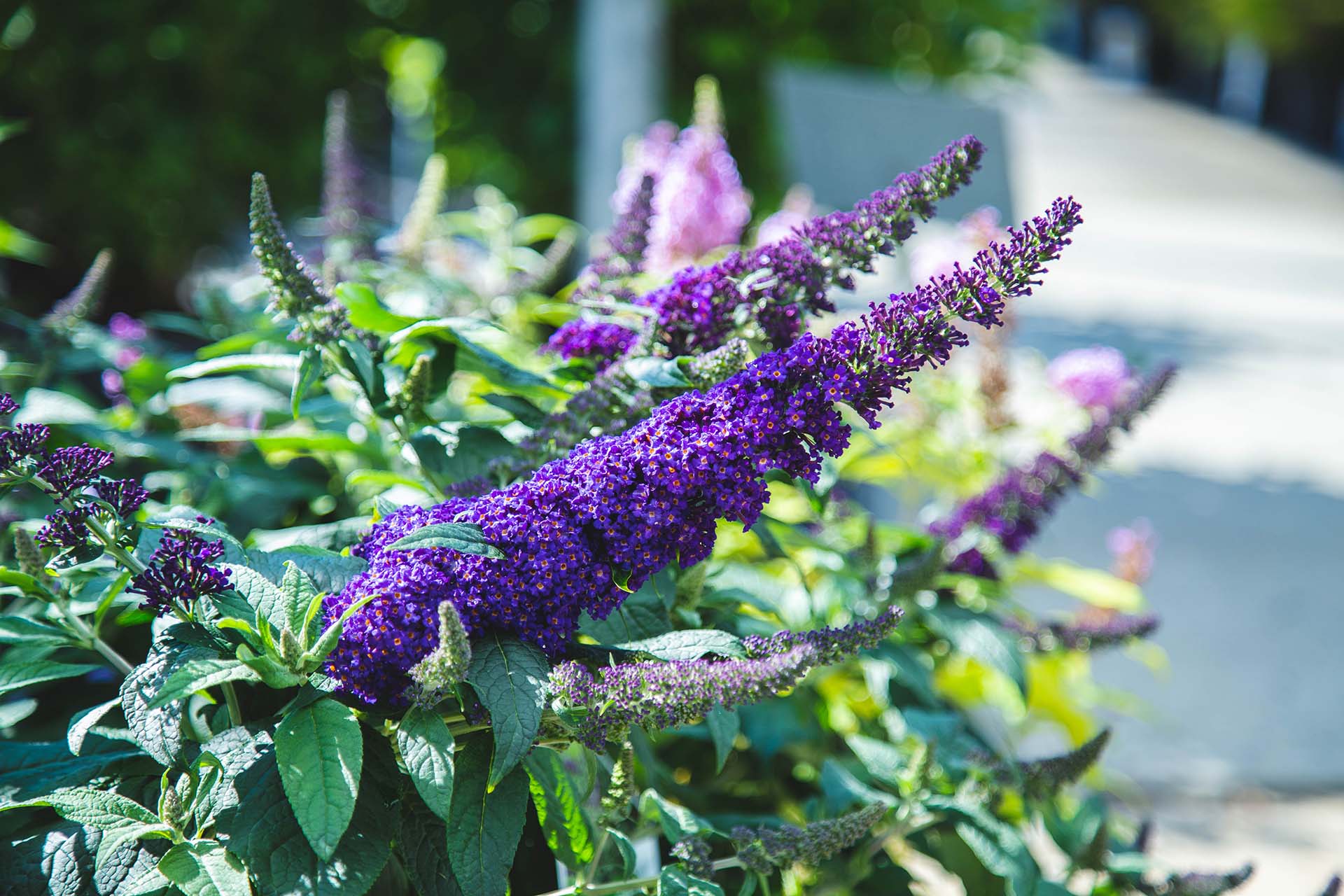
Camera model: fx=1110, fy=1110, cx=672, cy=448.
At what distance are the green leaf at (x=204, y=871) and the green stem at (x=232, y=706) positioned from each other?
0.37ft

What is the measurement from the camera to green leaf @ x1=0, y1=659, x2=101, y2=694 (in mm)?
1080

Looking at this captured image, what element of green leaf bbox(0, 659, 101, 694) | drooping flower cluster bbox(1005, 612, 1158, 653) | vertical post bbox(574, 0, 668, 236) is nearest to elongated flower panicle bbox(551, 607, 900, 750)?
green leaf bbox(0, 659, 101, 694)

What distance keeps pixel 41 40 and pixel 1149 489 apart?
5.43m

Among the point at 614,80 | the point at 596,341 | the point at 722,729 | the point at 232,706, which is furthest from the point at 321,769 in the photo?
the point at 614,80

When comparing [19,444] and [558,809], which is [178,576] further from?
[558,809]

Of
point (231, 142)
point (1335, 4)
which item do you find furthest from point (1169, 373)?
point (1335, 4)

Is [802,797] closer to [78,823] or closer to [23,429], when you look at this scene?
[78,823]

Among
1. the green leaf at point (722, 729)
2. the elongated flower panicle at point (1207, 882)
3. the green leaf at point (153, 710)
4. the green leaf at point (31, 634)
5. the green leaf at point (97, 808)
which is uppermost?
the green leaf at point (153, 710)

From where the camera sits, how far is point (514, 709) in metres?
0.90

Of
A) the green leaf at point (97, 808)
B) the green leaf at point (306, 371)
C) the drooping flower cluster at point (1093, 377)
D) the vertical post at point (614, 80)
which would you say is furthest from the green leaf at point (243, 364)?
the vertical post at point (614, 80)

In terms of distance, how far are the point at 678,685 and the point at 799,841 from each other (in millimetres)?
268

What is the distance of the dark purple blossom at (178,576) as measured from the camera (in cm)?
92

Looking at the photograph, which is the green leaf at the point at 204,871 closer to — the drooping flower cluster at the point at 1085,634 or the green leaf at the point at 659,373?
the green leaf at the point at 659,373

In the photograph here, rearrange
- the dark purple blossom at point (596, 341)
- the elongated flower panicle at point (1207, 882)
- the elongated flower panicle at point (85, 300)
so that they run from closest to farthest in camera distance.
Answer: the dark purple blossom at point (596, 341) < the elongated flower panicle at point (1207, 882) < the elongated flower panicle at point (85, 300)
